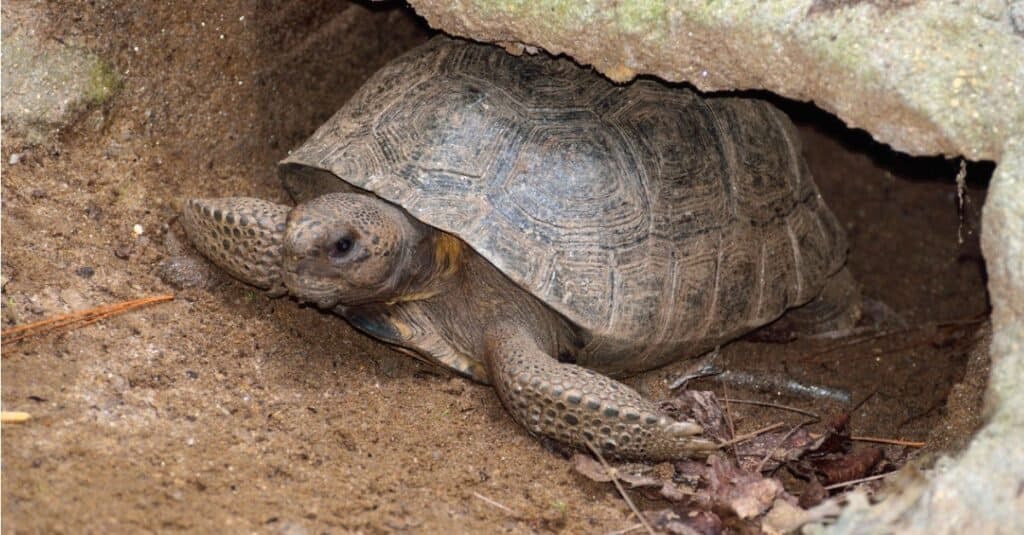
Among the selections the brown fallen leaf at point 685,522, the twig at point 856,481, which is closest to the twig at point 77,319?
the brown fallen leaf at point 685,522

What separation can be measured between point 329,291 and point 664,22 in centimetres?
166

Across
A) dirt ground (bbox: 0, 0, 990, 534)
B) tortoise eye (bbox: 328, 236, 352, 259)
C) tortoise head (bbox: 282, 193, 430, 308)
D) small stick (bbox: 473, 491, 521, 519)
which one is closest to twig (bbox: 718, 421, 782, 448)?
Answer: dirt ground (bbox: 0, 0, 990, 534)

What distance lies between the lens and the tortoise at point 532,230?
393 cm

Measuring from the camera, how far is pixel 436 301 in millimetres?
4379

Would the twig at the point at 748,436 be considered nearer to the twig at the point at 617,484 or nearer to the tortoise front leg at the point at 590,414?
the tortoise front leg at the point at 590,414

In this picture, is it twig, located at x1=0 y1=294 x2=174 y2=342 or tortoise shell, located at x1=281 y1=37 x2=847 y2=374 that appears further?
tortoise shell, located at x1=281 y1=37 x2=847 y2=374

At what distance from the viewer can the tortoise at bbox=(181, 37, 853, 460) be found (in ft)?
12.9

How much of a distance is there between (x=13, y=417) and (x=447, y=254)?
1.80 m

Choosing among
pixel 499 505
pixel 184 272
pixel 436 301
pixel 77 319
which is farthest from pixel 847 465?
pixel 77 319

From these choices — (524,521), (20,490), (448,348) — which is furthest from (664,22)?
(20,490)

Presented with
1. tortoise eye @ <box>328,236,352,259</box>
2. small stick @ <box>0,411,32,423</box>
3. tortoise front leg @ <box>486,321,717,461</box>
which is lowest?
tortoise front leg @ <box>486,321,717,461</box>

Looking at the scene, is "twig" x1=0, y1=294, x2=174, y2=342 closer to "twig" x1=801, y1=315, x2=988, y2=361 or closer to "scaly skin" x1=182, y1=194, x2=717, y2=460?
"scaly skin" x1=182, y1=194, x2=717, y2=460

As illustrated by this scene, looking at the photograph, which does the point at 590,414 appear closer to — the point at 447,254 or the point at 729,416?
the point at 729,416

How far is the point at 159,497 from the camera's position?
3.06 m
